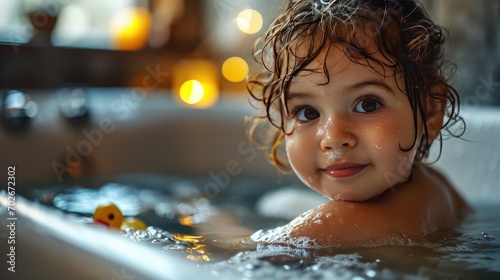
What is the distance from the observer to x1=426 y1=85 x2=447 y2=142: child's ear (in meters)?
1.02

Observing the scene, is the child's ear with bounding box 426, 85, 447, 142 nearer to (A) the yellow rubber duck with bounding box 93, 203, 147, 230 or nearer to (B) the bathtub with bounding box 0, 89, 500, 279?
(B) the bathtub with bounding box 0, 89, 500, 279

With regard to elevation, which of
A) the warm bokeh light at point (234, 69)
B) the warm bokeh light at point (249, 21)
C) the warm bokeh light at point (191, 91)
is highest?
the warm bokeh light at point (249, 21)

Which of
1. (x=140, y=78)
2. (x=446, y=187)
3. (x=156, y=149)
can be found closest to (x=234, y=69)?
(x=140, y=78)

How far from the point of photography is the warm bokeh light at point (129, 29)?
10.3 feet

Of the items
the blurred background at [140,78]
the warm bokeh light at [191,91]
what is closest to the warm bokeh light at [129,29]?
the blurred background at [140,78]

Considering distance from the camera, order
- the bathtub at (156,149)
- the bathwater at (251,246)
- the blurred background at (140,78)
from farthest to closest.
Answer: the blurred background at (140,78) → the bathtub at (156,149) → the bathwater at (251,246)

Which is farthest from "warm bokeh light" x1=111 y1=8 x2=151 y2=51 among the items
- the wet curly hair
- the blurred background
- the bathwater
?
the wet curly hair

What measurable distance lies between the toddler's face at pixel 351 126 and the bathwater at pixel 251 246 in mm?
101

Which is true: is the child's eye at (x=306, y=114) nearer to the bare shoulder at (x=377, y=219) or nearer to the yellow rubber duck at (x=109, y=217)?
the bare shoulder at (x=377, y=219)

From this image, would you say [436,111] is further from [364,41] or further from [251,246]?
[251,246]

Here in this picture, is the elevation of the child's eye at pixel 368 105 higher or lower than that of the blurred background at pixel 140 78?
lower

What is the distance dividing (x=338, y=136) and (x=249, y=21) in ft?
7.25

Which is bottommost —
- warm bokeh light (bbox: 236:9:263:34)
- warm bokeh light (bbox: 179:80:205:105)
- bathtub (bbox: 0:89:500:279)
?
bathtub (bbox: 0:89:500:279)

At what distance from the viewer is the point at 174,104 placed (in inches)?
87.7
